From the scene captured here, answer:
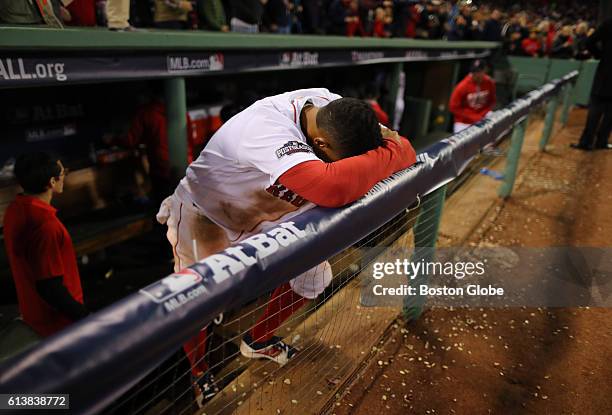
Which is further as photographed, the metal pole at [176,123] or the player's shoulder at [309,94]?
the metal pole at [176,123]

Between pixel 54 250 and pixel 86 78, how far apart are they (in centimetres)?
111

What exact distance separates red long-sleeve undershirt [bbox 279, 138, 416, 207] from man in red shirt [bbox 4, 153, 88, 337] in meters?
1.40

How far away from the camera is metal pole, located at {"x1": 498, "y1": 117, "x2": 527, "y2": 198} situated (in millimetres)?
3859

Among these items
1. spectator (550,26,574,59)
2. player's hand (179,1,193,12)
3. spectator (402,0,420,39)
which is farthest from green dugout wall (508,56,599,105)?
player's hand (179,1,193,12)

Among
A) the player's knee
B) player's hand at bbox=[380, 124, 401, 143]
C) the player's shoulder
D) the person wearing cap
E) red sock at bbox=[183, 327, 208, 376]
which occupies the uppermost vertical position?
the person wearing cap

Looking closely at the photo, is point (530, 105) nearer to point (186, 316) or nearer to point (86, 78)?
point (86, 78)

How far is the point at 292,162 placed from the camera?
53.4 inches

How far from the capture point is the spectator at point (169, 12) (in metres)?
4.14

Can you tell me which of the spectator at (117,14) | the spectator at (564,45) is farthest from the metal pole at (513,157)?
the spectator at (564,45)

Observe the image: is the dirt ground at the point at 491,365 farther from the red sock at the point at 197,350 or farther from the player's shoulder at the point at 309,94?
the player's shoulder at the point at 309,94

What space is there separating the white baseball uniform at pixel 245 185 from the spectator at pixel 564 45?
1266 cm

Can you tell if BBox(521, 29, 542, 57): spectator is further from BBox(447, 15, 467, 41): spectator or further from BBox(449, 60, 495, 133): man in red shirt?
BBox(449, 60, 495, 133): man in red shirt

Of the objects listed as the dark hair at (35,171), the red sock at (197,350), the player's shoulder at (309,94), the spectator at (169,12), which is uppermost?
the spectator at (169,12)

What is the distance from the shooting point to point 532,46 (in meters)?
12.4
